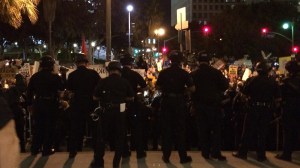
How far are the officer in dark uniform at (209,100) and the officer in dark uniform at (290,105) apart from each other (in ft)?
3.98

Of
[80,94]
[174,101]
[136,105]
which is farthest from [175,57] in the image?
[80,94]

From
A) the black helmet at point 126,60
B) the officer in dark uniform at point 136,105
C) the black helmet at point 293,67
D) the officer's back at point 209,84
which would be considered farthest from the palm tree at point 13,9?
the black helmet at point 293,67

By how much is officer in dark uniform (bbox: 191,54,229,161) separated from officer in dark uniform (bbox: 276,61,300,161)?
1214 millimetres

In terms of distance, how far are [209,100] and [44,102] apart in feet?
9.99

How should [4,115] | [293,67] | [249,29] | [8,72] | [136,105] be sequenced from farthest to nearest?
[249,29] → [8,72] → [136,105] → [293,67] → [4,115]

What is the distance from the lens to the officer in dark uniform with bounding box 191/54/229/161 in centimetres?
948

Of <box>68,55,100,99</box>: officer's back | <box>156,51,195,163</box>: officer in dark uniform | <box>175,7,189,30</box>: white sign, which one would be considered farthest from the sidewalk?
<box>175,7,189,30</box>: white sign

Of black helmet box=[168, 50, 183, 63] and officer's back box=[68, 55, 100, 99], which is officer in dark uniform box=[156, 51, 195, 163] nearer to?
black helmet box=[168, 50, 183, 63]

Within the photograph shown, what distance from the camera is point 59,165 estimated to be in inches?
362

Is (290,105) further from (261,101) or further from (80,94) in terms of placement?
(80,94)

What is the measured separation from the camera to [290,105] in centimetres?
977

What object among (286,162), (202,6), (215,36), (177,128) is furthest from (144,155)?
(202,6)

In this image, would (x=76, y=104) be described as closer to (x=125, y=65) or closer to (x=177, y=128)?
(x=125, y=65)

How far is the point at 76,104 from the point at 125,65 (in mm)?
1170
